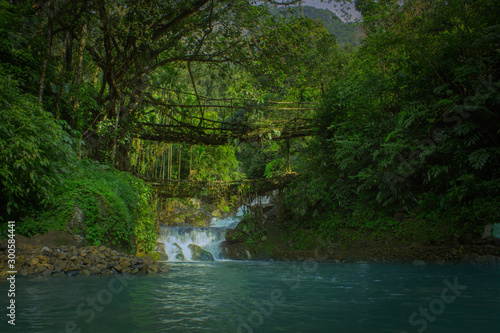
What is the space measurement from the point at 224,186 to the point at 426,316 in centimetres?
1102

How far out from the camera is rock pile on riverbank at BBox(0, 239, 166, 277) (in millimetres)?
5324

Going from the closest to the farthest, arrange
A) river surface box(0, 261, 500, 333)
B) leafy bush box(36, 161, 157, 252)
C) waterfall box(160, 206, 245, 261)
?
river surface box(0, 261, 500, 333), leafy bush box(36, 161, 157, 252), waterfall box(160, 206, 245, 261)

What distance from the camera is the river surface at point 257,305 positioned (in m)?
2.98

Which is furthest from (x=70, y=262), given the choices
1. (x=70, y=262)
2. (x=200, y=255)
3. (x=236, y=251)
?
(x=236, y=251)

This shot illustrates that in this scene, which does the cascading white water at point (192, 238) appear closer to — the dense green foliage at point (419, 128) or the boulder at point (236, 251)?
the boulder at point (236, 251)

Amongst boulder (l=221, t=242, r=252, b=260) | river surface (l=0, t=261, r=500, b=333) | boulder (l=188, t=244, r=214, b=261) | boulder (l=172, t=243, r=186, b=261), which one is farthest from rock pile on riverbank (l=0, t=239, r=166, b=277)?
boulder (l=221, t=242, r=252, b=260)

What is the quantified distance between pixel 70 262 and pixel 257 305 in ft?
12.3

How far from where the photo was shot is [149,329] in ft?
9.45

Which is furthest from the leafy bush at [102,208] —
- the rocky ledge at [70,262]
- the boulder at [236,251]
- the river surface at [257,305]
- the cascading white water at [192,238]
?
the boulder at [236,251]

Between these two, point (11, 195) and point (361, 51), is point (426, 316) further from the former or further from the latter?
point (361, 51)

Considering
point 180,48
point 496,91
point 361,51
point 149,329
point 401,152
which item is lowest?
point 149,329

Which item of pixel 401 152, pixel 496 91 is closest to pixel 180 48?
pixel 401 152

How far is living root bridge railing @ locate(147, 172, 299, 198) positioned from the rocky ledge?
6.85 m

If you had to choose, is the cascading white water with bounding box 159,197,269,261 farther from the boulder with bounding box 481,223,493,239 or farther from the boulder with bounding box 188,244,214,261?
the boulder with bounding box 481,223,493,239
